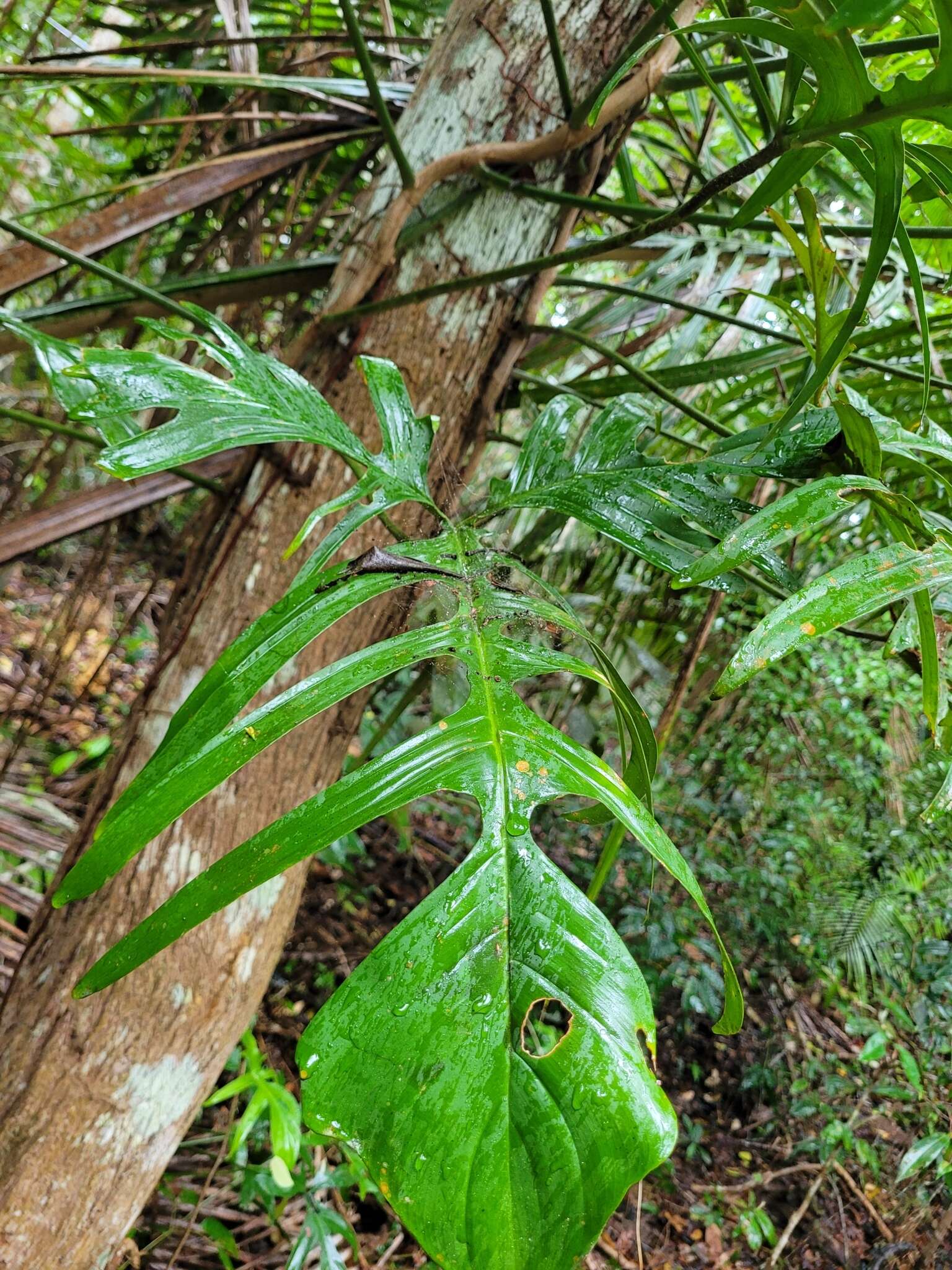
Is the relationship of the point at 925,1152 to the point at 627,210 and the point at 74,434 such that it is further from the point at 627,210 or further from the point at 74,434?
the point at 74,434

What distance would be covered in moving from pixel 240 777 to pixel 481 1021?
1.89ft

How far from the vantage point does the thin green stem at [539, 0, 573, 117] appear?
625mm

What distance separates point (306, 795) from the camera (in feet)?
2.74

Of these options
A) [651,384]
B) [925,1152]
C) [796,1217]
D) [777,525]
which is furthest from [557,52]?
[796,1217]

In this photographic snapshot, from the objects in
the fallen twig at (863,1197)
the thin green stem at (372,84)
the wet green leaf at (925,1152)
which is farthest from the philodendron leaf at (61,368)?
the fallen twig at (863,1197)

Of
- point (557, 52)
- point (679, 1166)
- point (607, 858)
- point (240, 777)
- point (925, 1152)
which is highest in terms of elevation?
point (557, 52)

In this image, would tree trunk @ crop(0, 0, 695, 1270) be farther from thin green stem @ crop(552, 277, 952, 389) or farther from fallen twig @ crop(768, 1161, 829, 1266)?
fallen twig @ crop(768, 1161, 829, 1266)

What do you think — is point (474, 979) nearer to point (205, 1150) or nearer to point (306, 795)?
point (306, 795)

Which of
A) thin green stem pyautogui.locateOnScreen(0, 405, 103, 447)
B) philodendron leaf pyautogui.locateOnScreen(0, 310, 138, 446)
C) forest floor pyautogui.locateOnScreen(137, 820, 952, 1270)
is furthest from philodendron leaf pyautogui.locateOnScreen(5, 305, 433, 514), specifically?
forest floor pyautogui.locateOnScreen(137, 820, 952, 1270)

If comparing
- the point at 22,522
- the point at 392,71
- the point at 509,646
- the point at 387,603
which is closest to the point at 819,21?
the point at 509,646

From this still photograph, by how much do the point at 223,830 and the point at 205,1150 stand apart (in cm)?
68

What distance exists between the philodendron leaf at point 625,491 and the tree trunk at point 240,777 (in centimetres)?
19

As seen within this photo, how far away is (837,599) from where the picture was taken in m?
0.34

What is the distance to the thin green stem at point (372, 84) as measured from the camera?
2.05 ft
